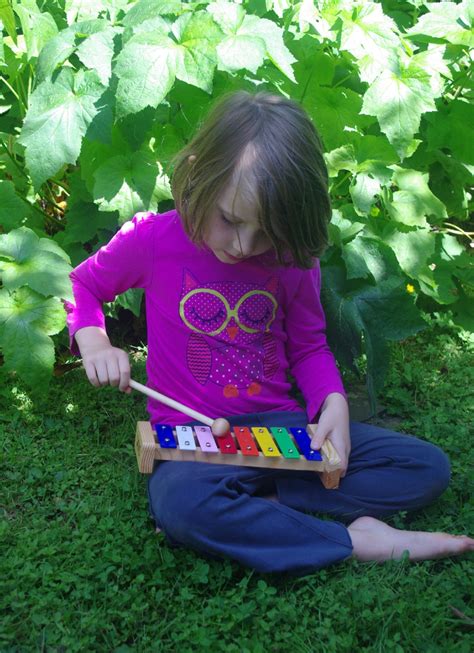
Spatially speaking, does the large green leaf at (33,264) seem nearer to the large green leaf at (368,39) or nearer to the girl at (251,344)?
the girl at (251,344)

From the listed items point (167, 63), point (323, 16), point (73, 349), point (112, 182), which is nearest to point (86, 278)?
point (73, 349)

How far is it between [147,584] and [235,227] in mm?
695

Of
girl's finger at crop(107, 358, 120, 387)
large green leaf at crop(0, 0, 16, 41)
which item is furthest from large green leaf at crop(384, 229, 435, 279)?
large green leaf at crop(0, 0, 16, 41)

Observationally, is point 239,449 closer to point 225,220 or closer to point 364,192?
point 225,220

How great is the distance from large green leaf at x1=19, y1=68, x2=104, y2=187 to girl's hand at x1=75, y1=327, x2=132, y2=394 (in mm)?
492

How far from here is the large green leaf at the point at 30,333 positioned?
2.06 metres

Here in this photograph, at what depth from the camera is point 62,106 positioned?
79.4 inches

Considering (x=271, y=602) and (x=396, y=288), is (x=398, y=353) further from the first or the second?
(x=271, y=602)

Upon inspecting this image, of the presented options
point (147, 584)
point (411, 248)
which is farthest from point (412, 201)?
point (147, 584)

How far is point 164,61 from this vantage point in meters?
1.88

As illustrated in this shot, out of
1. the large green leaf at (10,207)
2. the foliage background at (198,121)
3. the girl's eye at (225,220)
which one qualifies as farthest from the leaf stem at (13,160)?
the girl's eye at (225,220)

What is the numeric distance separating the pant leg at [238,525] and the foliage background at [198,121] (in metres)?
0.57

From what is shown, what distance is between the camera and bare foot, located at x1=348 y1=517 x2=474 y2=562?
66.1 inches

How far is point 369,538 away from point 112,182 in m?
1.06
